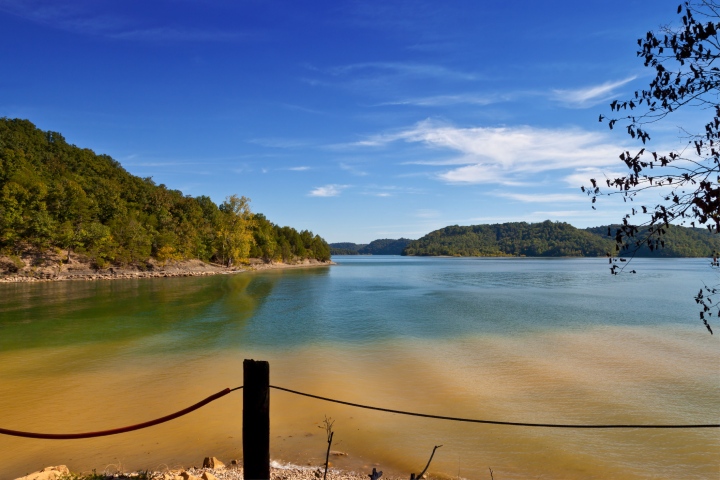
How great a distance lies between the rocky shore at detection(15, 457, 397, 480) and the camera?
6.10m

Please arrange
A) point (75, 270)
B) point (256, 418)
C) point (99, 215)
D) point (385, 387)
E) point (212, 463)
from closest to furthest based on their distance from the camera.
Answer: point (256, 418), point (212, 463), point (385, 387), point (75, 270), point (99, 215)

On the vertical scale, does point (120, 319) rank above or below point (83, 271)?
below

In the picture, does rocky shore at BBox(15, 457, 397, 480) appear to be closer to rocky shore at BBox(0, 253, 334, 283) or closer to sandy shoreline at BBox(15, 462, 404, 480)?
sandy shoreline at BBox(15, 462, 404, 480)

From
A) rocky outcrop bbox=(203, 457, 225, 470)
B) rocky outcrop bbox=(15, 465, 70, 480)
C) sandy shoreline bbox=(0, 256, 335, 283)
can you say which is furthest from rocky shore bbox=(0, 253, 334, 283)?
rocky outcrop bbox=(203, 457, 225, 470)

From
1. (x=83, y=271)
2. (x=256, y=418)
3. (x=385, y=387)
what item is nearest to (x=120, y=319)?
(x=385, y=387)

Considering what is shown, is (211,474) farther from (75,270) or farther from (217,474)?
(75,270)

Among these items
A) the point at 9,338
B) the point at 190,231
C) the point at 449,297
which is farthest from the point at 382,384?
the point at 190,231

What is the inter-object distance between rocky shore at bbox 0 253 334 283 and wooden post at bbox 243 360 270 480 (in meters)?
68.8

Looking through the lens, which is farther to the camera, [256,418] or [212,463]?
[212,463]

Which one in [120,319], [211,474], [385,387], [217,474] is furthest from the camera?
[120,319]

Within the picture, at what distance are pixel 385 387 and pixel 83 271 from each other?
73169 millimetres

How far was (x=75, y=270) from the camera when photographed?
221 feet

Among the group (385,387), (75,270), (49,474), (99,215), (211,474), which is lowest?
(385,387)

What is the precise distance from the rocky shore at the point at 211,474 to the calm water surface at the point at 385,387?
58 centimetres
